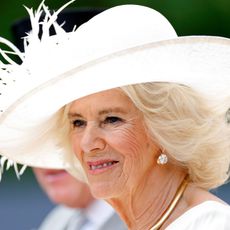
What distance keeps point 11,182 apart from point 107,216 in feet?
17.1

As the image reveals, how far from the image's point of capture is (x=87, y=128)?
12.9 feet

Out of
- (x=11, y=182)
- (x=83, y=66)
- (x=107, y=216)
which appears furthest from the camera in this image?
(x=11, y=182)

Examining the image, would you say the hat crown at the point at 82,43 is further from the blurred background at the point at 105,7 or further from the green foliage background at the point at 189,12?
the green foliage background at the point at 189,12

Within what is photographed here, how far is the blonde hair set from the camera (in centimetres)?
386

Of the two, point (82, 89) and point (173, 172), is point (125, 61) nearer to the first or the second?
point (82, 89)

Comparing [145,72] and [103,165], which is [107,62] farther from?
[103,165]

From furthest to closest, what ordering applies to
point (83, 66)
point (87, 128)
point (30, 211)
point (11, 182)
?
point (11, 182)
point (30, 211)
point (87, 128)
point (83, 66)

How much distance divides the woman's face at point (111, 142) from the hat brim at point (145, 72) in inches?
2.7

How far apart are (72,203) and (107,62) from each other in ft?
8.07

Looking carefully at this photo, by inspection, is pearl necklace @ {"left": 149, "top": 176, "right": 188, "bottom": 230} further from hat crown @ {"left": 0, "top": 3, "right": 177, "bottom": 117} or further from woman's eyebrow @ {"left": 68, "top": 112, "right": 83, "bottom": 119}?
hat crown @ {"left": 0, "top": 3, "right": 177, "bottom": 117}

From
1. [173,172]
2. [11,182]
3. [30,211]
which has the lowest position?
[11,182]

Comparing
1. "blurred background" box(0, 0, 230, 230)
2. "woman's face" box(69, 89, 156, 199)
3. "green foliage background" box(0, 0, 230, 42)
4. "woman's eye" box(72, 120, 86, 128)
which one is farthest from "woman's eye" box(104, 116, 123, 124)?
"green foliage background" box(0, 0, 230, 42)

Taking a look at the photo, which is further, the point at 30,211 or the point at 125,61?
the point at 30,211

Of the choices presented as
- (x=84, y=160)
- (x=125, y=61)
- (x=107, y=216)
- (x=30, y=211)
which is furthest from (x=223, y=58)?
(x=30, y=211)
